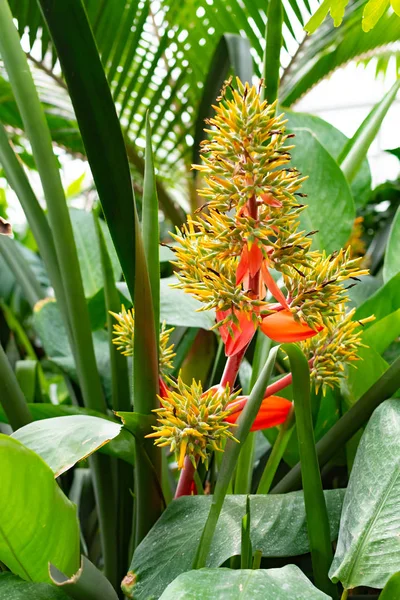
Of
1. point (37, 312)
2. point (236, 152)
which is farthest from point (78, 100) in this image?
point (37, 312)

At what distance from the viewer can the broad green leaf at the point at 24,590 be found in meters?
0.23

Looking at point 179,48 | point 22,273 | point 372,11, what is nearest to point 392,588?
point 372,11

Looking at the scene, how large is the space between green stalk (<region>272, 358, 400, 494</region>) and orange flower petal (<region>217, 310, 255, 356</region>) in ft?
0.27

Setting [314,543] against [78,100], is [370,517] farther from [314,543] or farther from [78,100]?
[78,100]

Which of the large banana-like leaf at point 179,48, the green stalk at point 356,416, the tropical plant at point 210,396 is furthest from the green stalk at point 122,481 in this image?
the large banana-like leaf at point 179,48

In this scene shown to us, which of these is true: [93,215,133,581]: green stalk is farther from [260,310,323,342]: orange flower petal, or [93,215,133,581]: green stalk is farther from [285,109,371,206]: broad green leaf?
[285,109,371,206]: broad green leaf

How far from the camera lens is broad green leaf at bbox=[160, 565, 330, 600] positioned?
191 millimetres

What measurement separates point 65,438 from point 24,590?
0.07m

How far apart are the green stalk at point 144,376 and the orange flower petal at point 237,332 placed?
0.03m

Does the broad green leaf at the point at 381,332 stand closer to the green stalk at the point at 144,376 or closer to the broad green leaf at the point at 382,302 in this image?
the broad green leaf at the point at 382,302

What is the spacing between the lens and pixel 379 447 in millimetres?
273

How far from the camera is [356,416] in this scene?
313mm

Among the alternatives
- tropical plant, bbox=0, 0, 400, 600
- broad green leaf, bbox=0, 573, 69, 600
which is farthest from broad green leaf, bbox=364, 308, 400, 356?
broad green leaf, bbox=0, 573, 69, 600

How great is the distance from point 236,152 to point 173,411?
114mm
